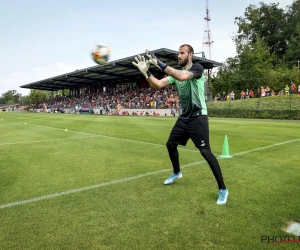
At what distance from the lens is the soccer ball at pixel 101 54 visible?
638 cm

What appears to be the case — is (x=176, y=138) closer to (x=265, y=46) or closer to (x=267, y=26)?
(x=265, y=46)

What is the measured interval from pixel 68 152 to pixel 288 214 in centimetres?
644

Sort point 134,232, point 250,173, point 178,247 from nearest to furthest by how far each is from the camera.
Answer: point 178,247, point 134,232, point 250,173

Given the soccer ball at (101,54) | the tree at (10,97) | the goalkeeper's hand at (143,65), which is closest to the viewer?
the goalkeeper's hand at (143,65)

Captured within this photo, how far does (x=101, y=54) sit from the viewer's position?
6457mm

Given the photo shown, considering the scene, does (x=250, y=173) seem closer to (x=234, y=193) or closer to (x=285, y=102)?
(x=234, y=193)

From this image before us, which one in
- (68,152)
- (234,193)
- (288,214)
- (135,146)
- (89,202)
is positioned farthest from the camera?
(135,146)

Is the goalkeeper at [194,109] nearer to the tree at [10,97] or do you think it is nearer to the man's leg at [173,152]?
the man's leg at [173,152]

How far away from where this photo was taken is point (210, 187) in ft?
15.1

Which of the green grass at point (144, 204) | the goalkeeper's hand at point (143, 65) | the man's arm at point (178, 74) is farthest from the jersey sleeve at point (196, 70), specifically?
the green grass at point (144, 204)

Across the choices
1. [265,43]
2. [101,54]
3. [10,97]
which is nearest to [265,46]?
[265,43]

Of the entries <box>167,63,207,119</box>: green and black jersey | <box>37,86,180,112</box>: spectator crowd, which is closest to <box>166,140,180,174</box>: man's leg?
<box>167,63,207,119</box>: green and black jersey

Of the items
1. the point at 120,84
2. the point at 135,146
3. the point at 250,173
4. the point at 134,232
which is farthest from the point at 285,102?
the point at 120,84

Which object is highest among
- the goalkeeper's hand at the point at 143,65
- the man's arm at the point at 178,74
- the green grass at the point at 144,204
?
the goalkeeper's hand at the point at 143,65
